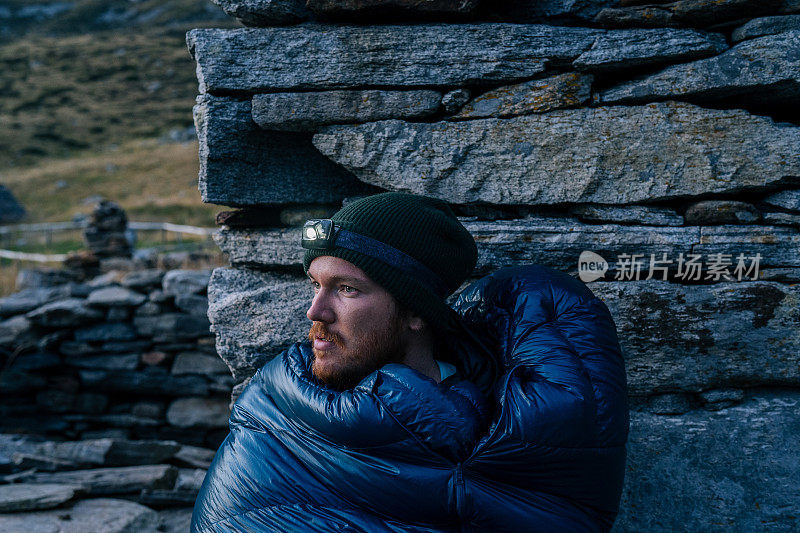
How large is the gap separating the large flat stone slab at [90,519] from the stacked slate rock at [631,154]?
2316mm

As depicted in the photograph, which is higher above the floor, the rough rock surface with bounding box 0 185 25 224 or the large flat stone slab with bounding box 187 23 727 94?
the large flat stone slab with bounding box 187 23 727 94

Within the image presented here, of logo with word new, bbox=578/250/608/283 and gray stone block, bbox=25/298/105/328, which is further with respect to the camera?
gray stone block, bbox=25/298/105/328

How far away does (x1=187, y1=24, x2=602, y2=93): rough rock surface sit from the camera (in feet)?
8.89

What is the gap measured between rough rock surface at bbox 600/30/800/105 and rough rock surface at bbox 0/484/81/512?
4004 millimetres

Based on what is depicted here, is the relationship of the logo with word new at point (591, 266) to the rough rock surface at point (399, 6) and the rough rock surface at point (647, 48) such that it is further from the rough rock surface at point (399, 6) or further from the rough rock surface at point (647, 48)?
the rough rock surface at point (399, 6)

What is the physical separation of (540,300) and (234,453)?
4.14 ft

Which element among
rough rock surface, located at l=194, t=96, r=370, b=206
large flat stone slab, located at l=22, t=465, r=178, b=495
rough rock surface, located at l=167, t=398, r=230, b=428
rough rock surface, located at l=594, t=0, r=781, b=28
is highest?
rough rock surface, located at l=594, t=0, r=781, b=28

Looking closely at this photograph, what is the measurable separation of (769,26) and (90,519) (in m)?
4.52

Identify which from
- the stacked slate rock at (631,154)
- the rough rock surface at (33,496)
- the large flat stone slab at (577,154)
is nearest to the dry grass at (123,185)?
the rough rock surface at (33,496)

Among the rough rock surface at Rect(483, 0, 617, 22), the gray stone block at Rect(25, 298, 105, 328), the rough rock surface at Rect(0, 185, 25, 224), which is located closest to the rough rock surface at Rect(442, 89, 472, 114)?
the rough rock surface at Rect(483, 0, 617, 22)

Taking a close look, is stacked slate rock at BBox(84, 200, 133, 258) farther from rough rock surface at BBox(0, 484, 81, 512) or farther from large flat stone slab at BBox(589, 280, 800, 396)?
large flat stone slab at BBox(589, 280, 800, 396)

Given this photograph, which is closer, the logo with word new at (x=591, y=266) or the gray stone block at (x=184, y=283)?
the logo with word new at (x=591, y=266)

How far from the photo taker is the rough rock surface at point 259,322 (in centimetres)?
294

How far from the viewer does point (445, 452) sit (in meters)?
1.74
